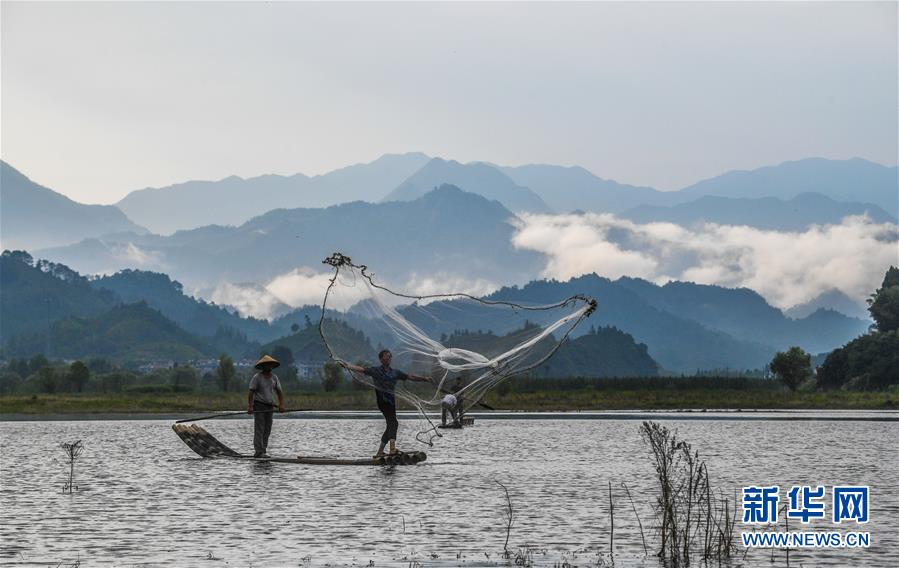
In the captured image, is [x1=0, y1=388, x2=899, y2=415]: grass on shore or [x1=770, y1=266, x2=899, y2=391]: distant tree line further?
[x1=770, y1=266, x2=899, y2=391]: distant tree line

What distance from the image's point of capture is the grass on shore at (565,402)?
95.1 metres

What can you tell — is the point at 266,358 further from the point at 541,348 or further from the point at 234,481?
the point at 541,348

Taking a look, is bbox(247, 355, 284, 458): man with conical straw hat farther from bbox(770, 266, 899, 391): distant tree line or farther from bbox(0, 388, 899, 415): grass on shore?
bbox(770, 266, 899, 391): distant tree line

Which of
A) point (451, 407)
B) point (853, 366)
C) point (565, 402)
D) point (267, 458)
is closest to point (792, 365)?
point (853, 366)

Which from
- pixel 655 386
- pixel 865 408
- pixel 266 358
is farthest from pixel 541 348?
pixel 655 386

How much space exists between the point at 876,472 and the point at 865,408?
207ft

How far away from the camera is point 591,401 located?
340 ft

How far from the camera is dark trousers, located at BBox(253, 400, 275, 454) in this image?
34.5 meters

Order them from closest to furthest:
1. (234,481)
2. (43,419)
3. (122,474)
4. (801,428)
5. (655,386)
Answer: (234,481) → (122,474) → (801,428) → (43,419) → (655,386)

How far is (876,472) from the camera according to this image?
3203 centimetres

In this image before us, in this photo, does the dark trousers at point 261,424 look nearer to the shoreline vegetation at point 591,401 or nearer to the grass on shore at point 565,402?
the shoreline vegetation at point 591,401

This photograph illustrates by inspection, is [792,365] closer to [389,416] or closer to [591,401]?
[591,401]

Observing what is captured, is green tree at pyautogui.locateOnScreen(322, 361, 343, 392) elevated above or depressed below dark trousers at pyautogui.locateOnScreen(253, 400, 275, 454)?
above

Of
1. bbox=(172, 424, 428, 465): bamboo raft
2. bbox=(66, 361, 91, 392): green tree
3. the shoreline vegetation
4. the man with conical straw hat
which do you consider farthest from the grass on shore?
the man with conical straw hat
